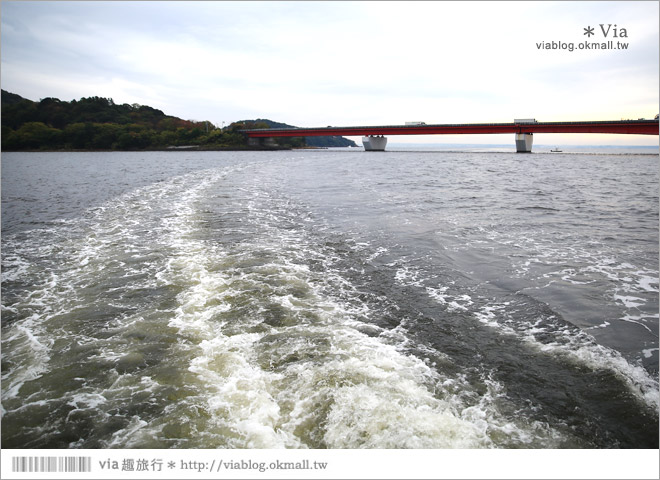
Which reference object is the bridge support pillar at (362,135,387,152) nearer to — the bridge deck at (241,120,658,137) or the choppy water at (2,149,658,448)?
the bridge deck at (241,120,658,137)

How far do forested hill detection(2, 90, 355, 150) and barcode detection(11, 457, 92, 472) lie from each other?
9811cm

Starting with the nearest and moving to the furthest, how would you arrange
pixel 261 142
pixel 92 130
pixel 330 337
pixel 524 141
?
pixel 330 337 → pixel 524 141 → pixel 92 130 → pixel 261 142

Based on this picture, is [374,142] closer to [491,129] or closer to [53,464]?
[491,129]

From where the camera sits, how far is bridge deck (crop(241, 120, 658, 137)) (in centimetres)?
5131

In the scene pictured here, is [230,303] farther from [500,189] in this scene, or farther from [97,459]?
[500,189]

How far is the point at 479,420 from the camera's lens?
3.24 meters

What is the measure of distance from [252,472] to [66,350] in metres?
3.14

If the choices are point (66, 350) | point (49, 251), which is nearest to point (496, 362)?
point (66, 350)

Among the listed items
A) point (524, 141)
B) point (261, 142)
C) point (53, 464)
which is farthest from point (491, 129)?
point (53, 464)

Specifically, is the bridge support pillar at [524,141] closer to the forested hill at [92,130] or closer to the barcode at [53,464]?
the forested hill at [92,130]

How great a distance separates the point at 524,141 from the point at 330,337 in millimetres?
81274

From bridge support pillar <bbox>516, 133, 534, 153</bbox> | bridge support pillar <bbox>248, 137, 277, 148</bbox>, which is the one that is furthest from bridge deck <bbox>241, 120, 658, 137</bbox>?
bridge support pillar <bbox>516, 133, 534, 153</bbox>

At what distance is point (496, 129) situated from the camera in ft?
227

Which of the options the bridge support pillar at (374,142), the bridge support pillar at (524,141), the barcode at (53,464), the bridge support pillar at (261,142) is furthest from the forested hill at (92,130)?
the barcode at (53,464)
